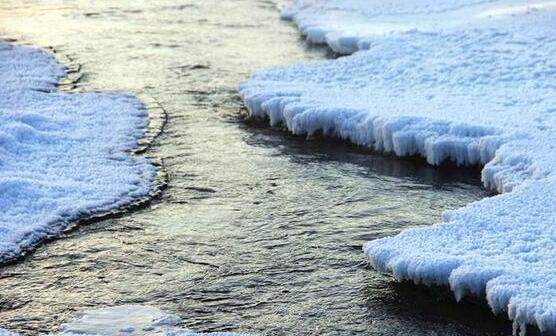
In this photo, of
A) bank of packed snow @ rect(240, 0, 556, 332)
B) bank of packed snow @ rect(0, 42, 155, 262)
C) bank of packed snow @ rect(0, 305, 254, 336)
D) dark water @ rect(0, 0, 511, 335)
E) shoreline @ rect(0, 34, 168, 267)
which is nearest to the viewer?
bank of packed snow @ rect(0, 305, 254, 336)

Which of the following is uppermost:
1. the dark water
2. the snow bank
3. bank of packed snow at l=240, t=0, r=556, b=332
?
bank of packed snow at l=240, t=0, r=556, b=332

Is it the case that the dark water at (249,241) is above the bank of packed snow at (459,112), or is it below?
below

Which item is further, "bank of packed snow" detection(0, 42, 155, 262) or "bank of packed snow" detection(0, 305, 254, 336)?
"bank of packed snow" detection(0, 42, 155, 262)

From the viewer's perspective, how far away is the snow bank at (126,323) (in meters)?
6.67

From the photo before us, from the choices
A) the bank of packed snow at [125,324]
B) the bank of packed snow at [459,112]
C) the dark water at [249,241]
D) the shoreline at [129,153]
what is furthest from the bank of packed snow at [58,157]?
the bank of packed snow at [459,112]

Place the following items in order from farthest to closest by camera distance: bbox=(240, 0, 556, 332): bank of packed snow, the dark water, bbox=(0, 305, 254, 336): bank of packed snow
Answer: bbox=(240, 0, 556, 332): bank of packed snow
the dark water
bbox=(0, 305, 254, 336): bank of packed snow

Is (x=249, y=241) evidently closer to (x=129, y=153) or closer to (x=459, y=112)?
(x=129, y=153)

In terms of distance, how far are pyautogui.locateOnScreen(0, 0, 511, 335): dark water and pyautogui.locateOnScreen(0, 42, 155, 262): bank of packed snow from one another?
0.31m

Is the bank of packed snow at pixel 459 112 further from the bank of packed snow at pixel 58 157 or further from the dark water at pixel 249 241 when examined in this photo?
the bank of packed snow at pixel 58 157

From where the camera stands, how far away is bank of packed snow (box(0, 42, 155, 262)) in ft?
28.7

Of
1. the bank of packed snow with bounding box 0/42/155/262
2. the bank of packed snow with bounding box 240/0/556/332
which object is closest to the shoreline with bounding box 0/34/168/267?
the bank of packed snow with bounding box 0/42/155/262

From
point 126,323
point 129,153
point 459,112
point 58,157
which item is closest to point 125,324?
point 126,323

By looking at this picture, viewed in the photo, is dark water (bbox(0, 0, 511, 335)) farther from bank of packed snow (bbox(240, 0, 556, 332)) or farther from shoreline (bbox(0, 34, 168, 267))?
bank of packed snow (bbox(240, 0, 556, 332))

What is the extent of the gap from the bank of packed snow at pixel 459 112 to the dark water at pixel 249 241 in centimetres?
23
